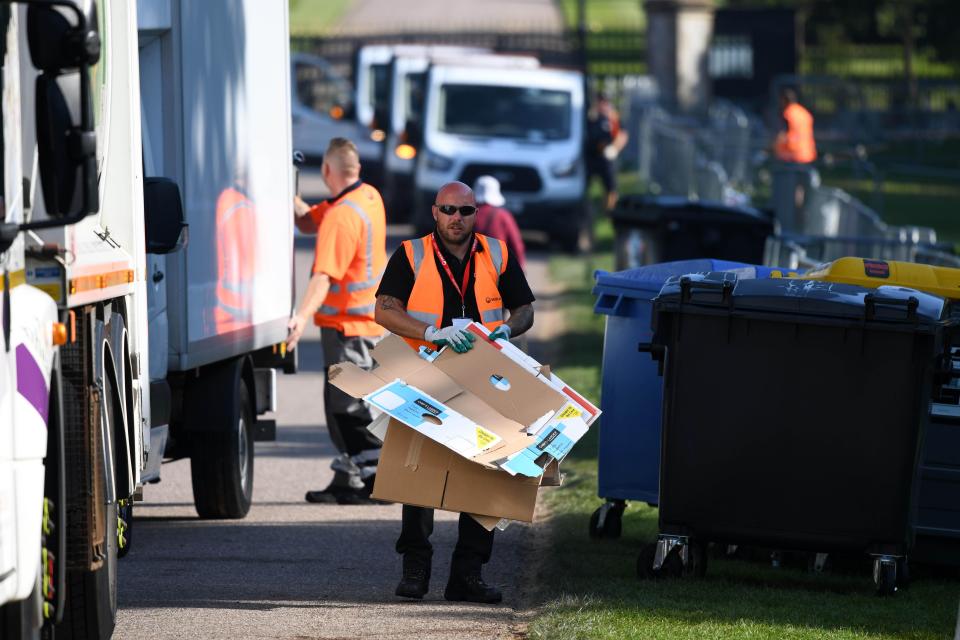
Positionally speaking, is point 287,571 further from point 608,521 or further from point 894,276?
point 894,276

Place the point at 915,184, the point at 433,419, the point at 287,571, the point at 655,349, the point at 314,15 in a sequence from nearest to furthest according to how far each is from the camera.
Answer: the point at 433,419 → the point at 655,349 → the point at 287,571 → the point at 915,184 → the point at 314,15

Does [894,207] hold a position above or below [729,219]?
below

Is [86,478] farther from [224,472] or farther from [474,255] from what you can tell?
[224,472]

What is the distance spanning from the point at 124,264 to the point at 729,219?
7301mm

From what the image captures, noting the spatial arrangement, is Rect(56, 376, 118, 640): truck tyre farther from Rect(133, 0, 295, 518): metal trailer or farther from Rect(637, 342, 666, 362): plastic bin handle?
Rect(637, 342, 666, 362): plastic bin handle

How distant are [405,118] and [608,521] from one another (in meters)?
17.5

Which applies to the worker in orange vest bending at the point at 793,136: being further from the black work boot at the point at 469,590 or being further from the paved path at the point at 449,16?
the paved path at the point at 449,16

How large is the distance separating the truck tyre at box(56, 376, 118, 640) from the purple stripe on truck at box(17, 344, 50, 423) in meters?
0.92

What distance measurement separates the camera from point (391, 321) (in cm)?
734

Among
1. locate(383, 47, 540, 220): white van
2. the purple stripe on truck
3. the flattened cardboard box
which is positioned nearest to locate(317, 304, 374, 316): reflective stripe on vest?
the flattened cardboard box

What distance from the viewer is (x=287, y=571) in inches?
312

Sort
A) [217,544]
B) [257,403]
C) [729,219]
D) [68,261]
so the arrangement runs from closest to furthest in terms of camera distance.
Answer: [68,261]
[217,544]
[257,403]
[729,219]

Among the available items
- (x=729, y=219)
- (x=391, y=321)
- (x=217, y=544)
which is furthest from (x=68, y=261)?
(x=729, y=219)

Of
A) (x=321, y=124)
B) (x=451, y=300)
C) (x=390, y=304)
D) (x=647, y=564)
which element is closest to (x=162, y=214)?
(x=390, y=304)
